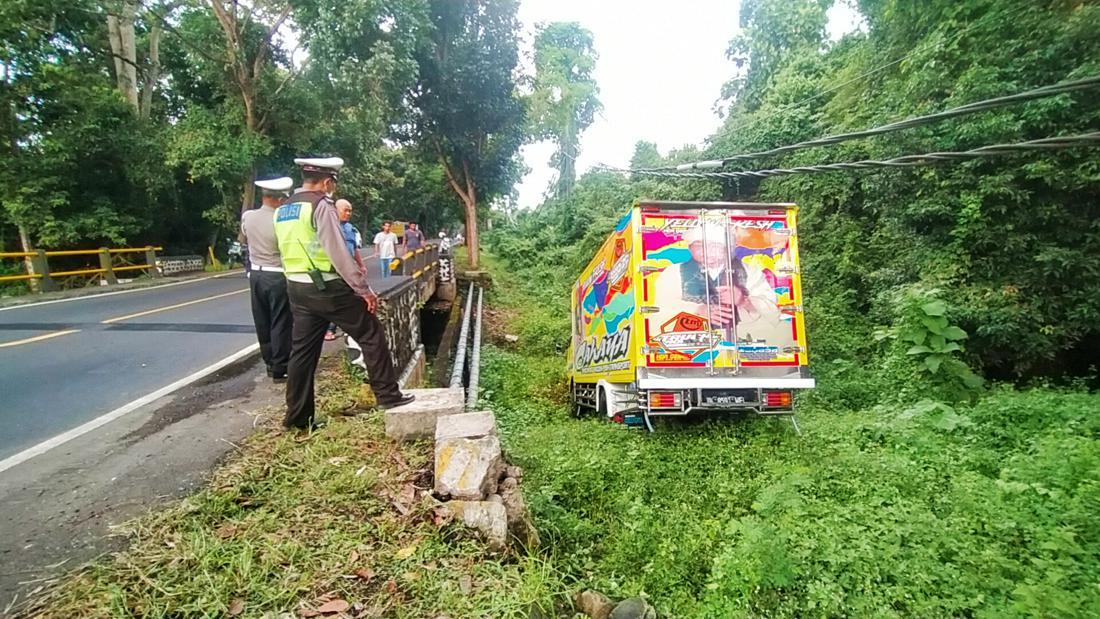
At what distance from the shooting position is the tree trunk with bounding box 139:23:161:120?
21.4m

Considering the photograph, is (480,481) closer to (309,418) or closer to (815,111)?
(309,418)

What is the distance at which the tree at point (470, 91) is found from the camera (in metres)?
19.9

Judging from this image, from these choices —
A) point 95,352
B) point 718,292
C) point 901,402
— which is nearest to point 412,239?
point 95,352

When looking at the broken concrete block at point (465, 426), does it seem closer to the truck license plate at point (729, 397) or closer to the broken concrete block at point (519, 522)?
the broken concrete block at point (519, 522)

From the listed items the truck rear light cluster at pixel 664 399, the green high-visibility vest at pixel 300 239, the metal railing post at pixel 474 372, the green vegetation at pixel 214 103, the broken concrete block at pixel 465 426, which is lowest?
the truck rear light cluster at pixel 664 399

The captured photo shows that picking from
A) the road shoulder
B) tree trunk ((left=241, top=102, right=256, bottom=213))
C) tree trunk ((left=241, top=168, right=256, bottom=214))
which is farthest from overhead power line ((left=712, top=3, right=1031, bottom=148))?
tree trunk ((left=241, top=168, right=256, bottom=214))

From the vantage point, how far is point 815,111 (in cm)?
1552

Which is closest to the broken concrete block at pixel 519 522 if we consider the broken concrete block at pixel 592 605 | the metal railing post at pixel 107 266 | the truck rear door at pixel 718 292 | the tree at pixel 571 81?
the broken concrete block at pixel 592 605

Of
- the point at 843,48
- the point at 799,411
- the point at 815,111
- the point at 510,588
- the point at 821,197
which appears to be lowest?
the point at 799,411

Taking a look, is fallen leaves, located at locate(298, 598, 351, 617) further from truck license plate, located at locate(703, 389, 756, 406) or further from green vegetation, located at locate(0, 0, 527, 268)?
green vegetation, located at locate(0, 0, 527, 268)

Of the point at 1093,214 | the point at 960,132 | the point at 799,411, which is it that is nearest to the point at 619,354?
the point at 799,411

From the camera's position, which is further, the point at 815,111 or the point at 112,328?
the point at 815,111

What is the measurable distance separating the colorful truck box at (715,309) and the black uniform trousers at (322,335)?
345 cm

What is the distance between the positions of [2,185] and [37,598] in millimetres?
19292
